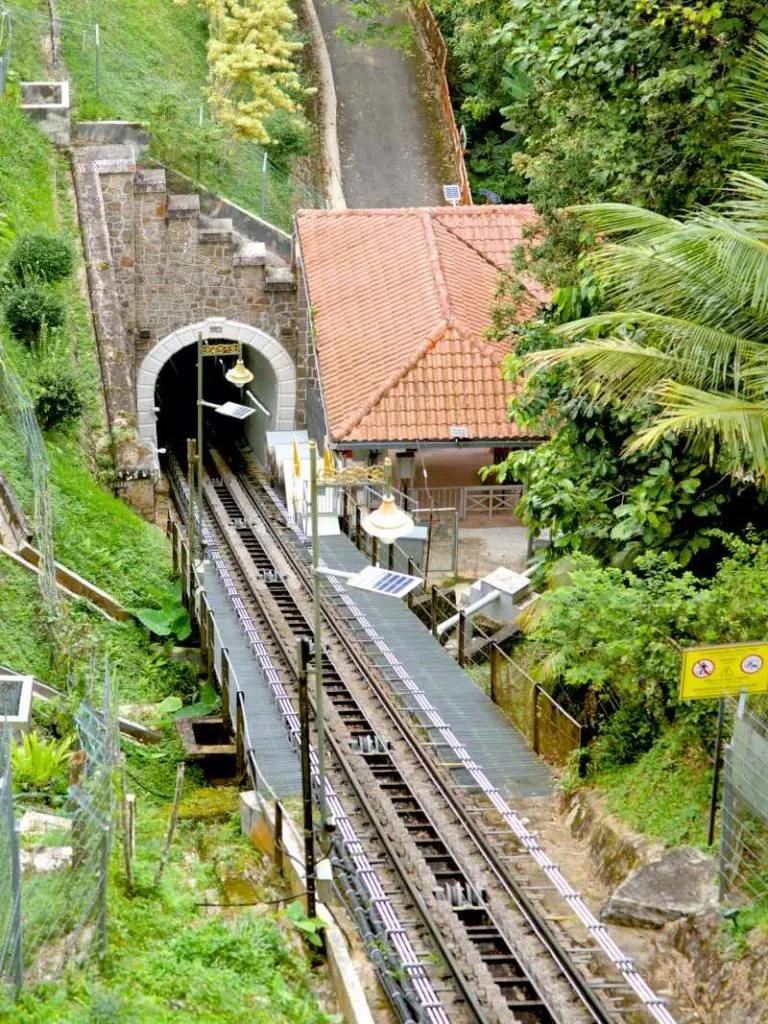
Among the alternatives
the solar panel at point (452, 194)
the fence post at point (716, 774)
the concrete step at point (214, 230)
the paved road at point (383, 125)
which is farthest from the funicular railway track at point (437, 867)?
→ the paved road at point (383, 125)

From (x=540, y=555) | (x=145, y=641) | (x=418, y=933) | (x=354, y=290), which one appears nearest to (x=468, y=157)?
(x=354, y=290)

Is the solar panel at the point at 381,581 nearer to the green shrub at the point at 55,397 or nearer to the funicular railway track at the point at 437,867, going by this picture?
the funicular railway track at the point at 437,867

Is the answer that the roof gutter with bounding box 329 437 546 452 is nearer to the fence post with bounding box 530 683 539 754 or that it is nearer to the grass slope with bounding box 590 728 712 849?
the fence post with bounding box 530 683 539 754

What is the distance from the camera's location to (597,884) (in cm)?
1767

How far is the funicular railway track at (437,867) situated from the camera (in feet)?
49.8

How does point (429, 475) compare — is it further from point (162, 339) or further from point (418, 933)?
point (418, 933)

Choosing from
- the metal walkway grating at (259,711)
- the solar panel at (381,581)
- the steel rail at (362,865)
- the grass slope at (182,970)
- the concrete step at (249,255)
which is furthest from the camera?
the concrete step at (249,255)

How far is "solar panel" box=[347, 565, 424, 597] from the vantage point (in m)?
15.2

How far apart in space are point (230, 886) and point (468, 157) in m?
29.0

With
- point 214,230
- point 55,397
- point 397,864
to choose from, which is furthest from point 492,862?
point 214,230

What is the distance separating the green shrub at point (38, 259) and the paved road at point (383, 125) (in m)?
10.7

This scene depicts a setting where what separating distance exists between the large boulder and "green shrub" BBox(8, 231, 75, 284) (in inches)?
767

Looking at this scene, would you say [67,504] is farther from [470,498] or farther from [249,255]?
[249,255]

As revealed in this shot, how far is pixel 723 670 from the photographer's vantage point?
51.2 ft
